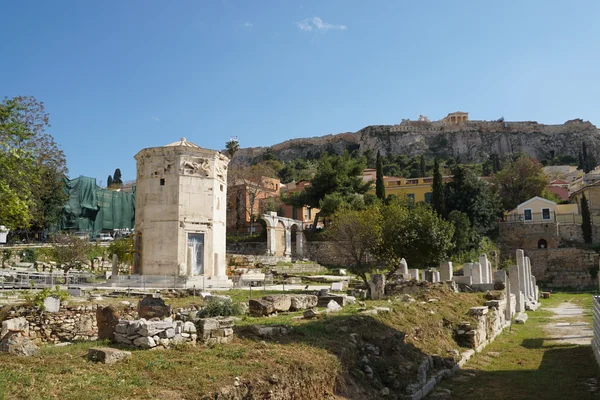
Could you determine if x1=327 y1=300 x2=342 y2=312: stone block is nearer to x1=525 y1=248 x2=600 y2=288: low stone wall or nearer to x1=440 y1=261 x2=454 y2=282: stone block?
x1=440 y1=261 x2=454 y2=282: stone block

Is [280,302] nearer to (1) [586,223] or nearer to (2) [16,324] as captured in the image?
(2) [16,324]

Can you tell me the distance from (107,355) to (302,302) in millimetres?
8707

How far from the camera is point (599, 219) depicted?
50531 millimetres

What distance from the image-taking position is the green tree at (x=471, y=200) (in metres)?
49.7

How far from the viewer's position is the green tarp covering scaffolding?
158 feet

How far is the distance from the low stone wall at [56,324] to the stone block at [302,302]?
5801 mm

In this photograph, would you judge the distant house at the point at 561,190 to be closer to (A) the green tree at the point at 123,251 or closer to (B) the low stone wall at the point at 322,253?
(B) the low stone wall at the point at 322,253

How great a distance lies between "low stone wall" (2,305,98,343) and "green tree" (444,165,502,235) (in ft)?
132

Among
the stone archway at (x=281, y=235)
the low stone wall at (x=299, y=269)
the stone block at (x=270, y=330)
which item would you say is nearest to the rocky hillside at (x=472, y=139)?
the stone archway at (x=281, y=235)

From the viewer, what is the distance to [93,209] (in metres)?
49.9

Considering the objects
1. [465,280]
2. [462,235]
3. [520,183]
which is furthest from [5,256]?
[520,183]

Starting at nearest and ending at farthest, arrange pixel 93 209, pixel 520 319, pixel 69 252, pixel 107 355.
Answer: pixel 107 355 → pixel 520 319 → pixel 69 252 → pixel 93 209

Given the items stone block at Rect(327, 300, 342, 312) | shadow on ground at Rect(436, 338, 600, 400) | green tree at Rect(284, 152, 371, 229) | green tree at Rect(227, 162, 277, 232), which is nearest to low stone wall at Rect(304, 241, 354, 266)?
green tree at Rect(284, 152, 371, 229)

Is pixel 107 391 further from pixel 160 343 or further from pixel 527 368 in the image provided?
pixel 527 368
